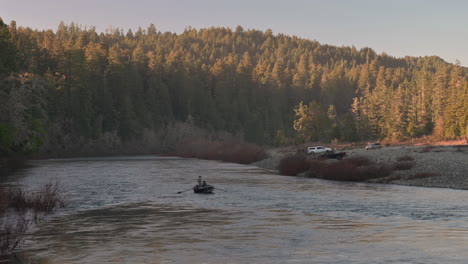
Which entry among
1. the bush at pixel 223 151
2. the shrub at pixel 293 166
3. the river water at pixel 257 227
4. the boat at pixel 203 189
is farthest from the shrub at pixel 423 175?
the bush at pixel 223 151

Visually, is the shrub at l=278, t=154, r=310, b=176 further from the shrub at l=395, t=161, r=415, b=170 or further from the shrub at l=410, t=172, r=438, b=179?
the shrub at l=410, t=172, r=438, b=179

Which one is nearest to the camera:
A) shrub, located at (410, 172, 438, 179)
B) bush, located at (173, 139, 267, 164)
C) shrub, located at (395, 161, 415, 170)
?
shrub, located at (410, 172, 438, 179)

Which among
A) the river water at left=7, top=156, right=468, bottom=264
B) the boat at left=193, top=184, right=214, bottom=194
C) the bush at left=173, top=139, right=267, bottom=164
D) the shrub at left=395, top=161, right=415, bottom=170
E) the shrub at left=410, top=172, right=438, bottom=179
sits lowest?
the river water at left=7, top=156, right=468, bottom=264

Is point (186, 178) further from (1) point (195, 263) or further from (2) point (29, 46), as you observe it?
(2) point (29, 46)

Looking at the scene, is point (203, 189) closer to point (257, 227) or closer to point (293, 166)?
point (257, 227)

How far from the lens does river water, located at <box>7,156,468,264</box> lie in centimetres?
2028

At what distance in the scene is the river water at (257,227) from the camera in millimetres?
20281

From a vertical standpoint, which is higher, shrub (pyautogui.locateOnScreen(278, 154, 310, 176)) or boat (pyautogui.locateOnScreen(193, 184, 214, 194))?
shrub (pyautogui.locateOnScreen(278, 154, 310, 176))

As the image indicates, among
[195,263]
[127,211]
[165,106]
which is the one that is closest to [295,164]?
[127,211]

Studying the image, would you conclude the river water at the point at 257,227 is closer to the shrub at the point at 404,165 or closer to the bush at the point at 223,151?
the shrub at the point at 404,165

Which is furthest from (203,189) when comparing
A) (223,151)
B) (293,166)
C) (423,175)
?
(223,151)

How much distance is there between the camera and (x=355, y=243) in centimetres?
2242

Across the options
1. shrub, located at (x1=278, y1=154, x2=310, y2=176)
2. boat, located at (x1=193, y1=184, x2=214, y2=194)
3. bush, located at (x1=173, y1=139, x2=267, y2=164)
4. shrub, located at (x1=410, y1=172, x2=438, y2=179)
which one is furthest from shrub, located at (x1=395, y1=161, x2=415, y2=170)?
bush, located at (x1=173, y1=139, x2=267, y2=164)

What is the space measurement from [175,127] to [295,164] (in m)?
96.8
